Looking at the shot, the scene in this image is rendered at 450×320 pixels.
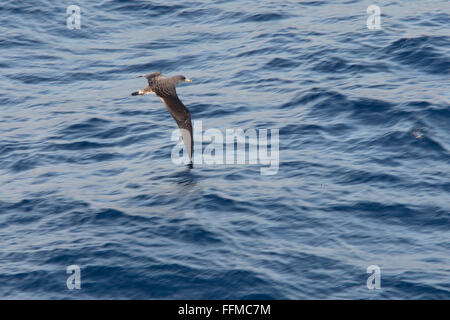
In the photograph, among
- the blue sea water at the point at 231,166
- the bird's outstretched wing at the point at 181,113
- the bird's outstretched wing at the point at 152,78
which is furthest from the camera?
the bird's outstretched wing at the point at 152,78

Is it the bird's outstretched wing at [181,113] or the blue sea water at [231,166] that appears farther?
the bird's outstretched wing at [181,113]

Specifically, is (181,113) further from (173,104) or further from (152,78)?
(152,78)

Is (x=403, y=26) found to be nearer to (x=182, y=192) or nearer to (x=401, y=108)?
(x=401, y=108)

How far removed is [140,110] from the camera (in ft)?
85.6

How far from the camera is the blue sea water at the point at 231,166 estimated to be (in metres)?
16.9

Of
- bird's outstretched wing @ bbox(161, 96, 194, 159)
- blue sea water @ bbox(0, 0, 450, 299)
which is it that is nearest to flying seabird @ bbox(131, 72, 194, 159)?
bird's outstretched wing @ bbox(161, 96, 194, 159)

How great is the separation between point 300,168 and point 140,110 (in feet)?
24.1

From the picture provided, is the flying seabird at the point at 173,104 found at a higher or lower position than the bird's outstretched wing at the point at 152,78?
lower

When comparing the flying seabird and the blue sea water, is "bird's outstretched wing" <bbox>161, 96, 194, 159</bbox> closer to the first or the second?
the flying seabird

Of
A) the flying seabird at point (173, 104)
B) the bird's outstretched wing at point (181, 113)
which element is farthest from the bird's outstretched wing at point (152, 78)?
the bird's outstretched wing at point (181, 113)

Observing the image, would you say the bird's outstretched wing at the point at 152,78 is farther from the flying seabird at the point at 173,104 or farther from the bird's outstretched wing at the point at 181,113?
the bird's outstretched wing at the point at 181,113

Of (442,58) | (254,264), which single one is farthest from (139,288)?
(442,58)

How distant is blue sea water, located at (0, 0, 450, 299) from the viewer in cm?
1688

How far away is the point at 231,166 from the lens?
21.9 metres
